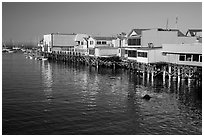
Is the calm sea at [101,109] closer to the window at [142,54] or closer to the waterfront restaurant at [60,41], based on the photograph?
the window at [142,54]

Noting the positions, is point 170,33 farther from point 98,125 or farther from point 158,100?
point 98,125

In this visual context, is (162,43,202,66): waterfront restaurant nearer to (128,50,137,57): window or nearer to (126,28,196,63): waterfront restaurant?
(126,28,196,63): waterfront restaurant

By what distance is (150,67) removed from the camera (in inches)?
1948

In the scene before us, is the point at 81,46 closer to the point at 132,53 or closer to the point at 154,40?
the point at 132,53

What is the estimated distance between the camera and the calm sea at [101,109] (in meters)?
22.0

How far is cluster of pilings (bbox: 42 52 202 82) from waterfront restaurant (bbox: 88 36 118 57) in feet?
4.40

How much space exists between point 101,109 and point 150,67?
23606 millimetres

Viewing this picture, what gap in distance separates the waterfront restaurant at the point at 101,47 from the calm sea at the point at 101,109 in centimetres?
3133

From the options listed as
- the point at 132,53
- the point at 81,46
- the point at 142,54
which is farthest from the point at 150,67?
the point at 81,46

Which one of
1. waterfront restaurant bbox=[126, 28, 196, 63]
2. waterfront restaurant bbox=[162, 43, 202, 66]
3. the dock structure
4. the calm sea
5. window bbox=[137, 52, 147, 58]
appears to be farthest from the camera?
waterfront restaurant bbox=[126, 28, 196, 63]

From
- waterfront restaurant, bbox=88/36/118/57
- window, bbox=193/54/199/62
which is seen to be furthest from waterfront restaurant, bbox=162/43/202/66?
waterfront restaurant, bbox=88/36/118/57

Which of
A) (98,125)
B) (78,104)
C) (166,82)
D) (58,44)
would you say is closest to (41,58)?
(58,44)

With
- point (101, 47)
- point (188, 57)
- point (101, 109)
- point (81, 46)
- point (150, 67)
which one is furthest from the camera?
point (81, 46)

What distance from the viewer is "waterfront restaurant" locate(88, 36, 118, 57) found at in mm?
72688
